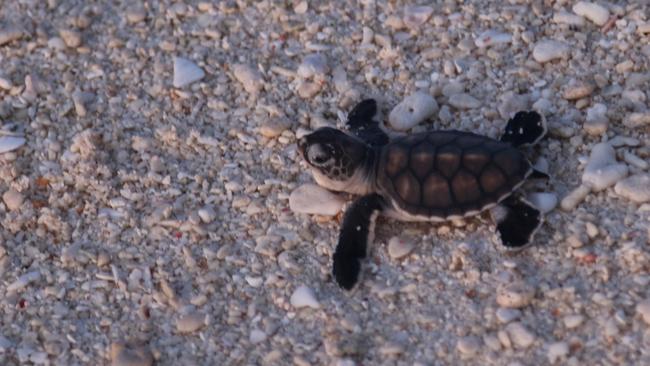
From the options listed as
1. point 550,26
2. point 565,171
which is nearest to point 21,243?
point 565,171

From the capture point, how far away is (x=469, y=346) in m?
2.30

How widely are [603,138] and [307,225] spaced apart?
2.84ft

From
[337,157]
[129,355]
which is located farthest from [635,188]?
[129,355]

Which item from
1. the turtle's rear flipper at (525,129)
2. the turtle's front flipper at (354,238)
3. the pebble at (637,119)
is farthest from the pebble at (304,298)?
the pebble at (637,119)

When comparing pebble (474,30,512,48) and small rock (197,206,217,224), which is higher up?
pebble (474,30,512,48)

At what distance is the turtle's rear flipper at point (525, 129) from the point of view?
2.66 meters

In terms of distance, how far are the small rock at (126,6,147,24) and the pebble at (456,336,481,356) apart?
173 cm

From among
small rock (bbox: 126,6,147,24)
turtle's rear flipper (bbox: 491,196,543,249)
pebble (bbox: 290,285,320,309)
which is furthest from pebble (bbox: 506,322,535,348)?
small rock (bbox: 126,6,147,24)

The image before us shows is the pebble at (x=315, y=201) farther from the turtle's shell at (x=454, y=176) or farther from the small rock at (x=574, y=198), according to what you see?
the small rock at (x=574, y=198)

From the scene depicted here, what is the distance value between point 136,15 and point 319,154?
3.65ft

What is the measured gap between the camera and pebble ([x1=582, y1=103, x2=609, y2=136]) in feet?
8.90

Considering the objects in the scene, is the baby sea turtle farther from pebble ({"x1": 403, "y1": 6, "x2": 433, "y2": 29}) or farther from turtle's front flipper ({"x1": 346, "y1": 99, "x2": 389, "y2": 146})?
pebble ({"x1": 403, "y1": 6, "x2": 433, "y2": 29})

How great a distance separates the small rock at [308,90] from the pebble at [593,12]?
0.86 meters

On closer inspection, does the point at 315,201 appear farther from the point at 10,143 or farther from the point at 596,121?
the point at 10,143
